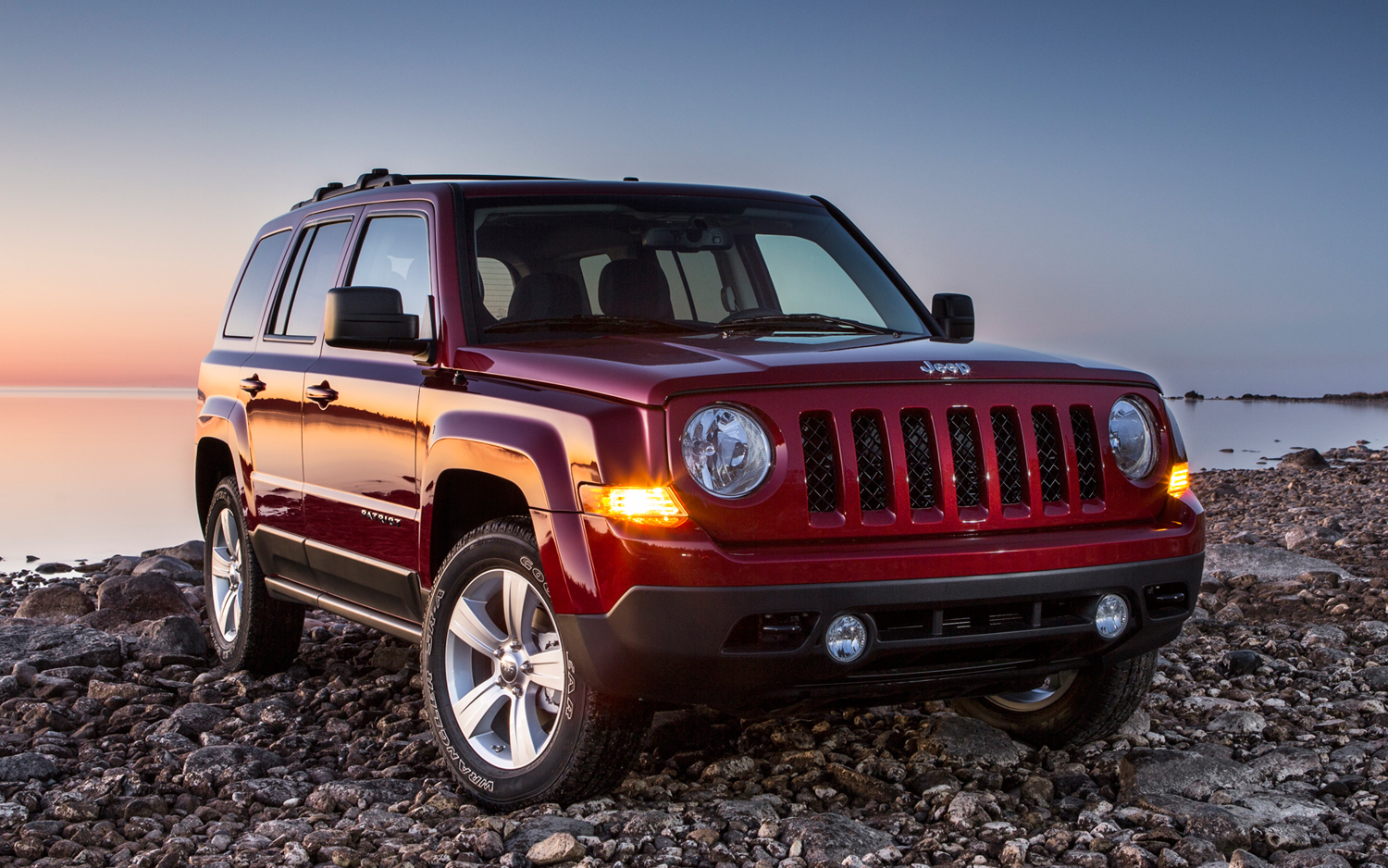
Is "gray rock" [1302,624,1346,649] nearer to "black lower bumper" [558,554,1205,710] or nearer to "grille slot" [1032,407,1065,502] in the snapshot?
"black lower bumper" [558,554,1205,710]

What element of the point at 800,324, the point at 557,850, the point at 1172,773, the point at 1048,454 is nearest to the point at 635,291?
the point at 800,324

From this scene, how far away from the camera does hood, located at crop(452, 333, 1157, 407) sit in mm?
3518

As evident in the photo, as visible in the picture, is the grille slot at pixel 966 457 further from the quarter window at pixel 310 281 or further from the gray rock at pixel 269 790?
the quarter window at pixel 310 281

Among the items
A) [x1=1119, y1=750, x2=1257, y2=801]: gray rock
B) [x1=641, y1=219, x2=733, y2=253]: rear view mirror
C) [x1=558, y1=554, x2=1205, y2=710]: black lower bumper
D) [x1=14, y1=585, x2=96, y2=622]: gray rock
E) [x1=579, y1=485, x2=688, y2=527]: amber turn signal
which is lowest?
[x1=14, y1=585, x2=96, y2=622]: gray rock

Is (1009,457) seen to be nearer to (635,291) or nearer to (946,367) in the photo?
(946,367)

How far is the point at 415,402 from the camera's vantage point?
14.5 feet

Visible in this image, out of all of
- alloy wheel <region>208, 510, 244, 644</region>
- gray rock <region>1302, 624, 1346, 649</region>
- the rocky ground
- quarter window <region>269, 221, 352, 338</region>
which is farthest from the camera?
alloy wheel <region>208, 510, 244, 644</region>

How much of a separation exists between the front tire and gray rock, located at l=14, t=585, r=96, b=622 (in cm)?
590

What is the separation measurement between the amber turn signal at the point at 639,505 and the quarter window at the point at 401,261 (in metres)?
1.35

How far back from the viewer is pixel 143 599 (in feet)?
28.1

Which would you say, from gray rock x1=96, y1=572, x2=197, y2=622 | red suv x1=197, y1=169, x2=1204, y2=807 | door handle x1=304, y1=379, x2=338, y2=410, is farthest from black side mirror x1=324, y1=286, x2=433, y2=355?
gray rock x1=96, y1=572, x2=197, y2=622

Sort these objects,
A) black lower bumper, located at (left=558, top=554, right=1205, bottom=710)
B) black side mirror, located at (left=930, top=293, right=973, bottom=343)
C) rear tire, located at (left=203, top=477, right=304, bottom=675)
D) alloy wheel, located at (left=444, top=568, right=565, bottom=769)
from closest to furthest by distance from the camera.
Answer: black lower bumper, located at (left=558, top=554, right=1205, bottom=710) < alloy wheel, located at (left=444, top=568, right=565, bottom=769) < black side mirror, located at (left=930, top=293, right=973, bottom=343) < rear tire, located at (left=203, top=477, right=304, bottom=675)

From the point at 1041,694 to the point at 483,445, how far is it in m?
2.23

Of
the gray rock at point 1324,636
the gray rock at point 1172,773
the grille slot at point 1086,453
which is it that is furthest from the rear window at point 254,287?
the gray rock at point 1324,636
